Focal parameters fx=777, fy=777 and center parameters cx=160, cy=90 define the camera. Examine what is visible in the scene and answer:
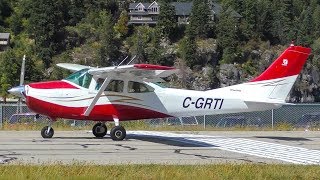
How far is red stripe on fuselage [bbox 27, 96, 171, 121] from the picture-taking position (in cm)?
2212

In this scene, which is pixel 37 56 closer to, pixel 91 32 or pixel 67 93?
pixel 91 32

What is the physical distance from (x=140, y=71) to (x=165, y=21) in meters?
147

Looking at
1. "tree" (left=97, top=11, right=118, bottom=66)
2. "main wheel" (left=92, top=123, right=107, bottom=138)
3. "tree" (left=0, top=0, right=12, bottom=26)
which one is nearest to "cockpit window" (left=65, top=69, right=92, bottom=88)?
"main wheel" (left=92, top=123, right=107, bottom=138)

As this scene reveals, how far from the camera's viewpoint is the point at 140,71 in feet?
70.2

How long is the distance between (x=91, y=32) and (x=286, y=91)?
14184 centimetres

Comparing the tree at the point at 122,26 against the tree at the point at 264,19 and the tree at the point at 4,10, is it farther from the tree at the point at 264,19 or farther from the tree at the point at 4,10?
the tree at the point at 264,19

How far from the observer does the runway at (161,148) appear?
652 inches

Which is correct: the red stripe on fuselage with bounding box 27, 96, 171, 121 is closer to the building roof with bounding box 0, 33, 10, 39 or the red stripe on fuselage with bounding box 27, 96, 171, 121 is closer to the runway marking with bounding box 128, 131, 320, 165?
the runway marking with bounding box 128, 131, 320, 165

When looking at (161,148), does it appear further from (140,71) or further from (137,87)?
(137,87)

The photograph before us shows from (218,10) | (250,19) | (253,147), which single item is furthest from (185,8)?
(253,147)

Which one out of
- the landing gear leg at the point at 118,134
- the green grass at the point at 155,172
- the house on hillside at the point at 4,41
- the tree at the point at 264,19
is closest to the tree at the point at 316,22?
the tree at the point at 264,19

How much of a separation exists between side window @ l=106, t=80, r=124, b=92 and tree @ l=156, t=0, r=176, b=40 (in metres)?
144

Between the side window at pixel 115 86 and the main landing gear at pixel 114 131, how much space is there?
0.83m

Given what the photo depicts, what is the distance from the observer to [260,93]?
23688 mm
